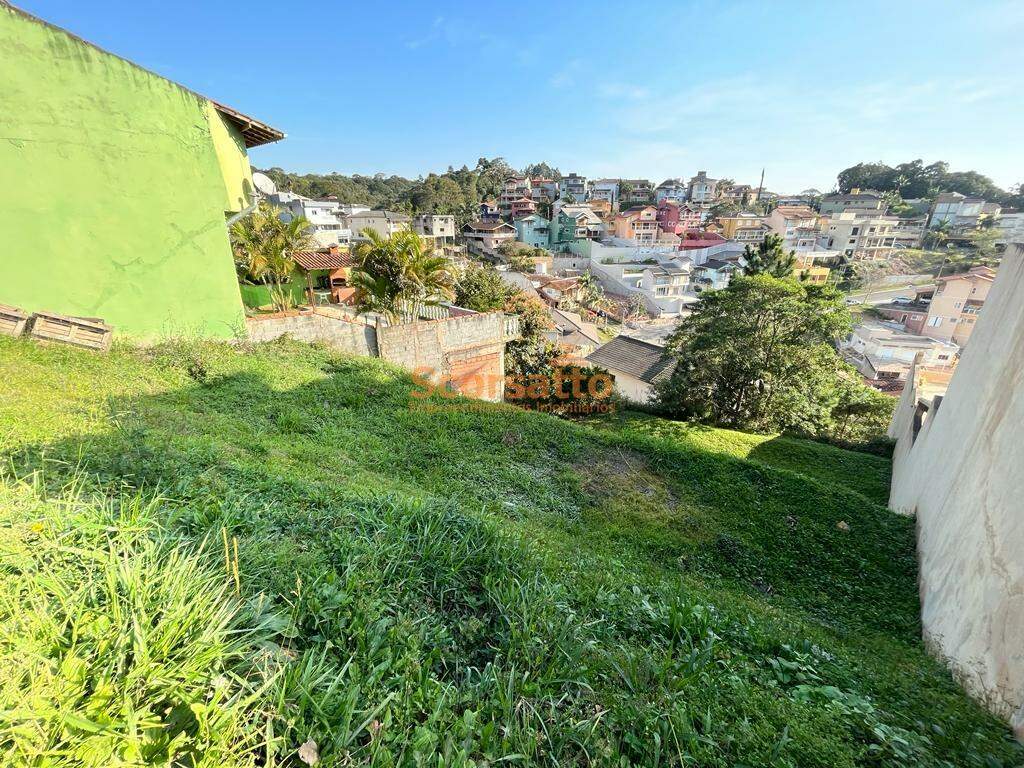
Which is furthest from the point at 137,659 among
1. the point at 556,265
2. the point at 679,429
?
the point at 556,265

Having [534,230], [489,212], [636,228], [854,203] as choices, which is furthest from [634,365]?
[854,203]

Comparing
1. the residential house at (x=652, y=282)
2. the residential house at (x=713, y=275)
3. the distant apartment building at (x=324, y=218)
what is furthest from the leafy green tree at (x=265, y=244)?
the residential house at (x=713, y=275)

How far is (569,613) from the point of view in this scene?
9.47 feet

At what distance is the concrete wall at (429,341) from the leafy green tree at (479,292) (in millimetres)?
6871

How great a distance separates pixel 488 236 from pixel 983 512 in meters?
49.9

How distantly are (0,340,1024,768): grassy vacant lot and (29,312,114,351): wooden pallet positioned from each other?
0.68 meters

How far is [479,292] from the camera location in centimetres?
1862

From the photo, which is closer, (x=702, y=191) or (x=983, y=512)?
(x=983, y=512)

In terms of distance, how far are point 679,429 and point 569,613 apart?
9.46 meters

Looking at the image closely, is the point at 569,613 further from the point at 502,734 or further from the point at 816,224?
the point at 816,224

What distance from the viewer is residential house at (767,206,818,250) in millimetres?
52000

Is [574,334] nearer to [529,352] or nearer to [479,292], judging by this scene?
[479,292]

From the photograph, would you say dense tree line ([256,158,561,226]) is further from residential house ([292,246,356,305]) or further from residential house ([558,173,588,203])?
residential house ([292,246,356,305])

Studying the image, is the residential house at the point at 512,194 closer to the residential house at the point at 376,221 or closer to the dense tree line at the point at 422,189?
the dense tree line at the point at 422,189
